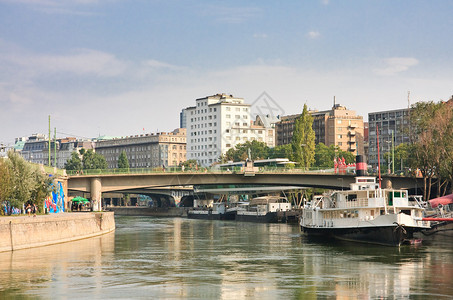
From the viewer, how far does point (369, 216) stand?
243ft

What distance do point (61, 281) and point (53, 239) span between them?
2470cm

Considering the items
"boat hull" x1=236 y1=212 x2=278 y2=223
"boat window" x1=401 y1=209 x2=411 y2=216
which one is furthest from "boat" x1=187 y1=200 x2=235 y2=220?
"boat window" x1=401 y1=209 x2=411 y2=216

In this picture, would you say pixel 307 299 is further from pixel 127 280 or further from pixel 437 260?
pixel 437 260

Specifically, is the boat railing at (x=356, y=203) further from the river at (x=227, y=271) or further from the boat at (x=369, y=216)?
the river at (x=227, y=271)

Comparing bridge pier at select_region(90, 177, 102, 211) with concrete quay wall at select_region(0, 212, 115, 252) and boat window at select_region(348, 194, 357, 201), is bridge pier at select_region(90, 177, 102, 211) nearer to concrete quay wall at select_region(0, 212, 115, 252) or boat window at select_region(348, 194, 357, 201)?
concrete quay wall at select_region(0, 212, 115, 252)

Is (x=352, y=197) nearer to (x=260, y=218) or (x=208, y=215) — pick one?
(x=260, y=218)

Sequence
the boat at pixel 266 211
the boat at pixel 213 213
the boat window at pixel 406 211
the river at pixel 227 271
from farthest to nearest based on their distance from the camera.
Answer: the boat at pixel 213 213 < the boat at pixel 266 211 < the boat window at pixel 406 211 < the river at pixel 227 271

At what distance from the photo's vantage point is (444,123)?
9888 cm

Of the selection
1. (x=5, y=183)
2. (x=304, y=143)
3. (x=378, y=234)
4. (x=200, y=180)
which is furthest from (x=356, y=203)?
(x=304, y=143)

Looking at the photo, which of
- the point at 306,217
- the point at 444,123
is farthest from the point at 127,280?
the point at 444,123

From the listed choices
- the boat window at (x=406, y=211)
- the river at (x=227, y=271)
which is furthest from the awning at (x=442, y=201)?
the boat window at (x=406, y=211)

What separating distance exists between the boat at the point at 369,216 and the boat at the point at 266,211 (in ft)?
151

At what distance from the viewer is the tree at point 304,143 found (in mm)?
157625

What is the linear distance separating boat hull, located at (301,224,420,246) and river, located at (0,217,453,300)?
3.60 feet
